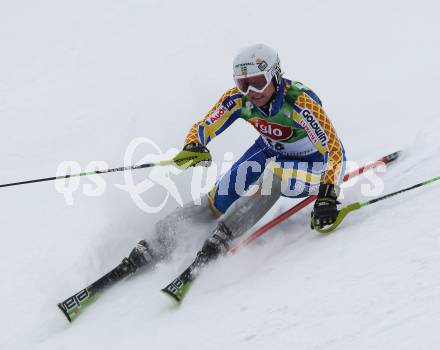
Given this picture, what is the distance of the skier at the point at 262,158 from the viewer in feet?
13.8

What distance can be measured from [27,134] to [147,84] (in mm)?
2310

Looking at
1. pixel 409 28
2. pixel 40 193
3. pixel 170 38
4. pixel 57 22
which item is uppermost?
pixel 57 22

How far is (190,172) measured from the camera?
20.1 feet

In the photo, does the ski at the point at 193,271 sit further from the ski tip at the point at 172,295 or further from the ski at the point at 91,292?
the ski at the point at 91,292

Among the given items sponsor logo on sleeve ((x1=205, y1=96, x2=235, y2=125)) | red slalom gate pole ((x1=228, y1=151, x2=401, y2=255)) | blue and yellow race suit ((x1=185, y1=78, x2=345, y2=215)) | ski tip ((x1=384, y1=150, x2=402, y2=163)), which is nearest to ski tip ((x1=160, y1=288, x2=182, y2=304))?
red slalom gate pole ((x1=228, y1=151, x2=401, y2=255))

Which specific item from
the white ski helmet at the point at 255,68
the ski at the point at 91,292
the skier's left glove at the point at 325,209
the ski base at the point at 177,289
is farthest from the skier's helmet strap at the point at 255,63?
the ski at the point at 91,292

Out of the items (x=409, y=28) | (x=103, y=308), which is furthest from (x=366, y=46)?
(x=103, y=308)

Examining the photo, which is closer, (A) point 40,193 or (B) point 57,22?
(A) point 40,193

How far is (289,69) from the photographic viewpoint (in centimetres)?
1033

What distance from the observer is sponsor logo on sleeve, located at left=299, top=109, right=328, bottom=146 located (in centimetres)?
434

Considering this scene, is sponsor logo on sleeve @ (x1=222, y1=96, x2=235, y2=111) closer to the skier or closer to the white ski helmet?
the skier

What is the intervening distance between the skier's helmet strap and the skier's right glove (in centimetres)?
75

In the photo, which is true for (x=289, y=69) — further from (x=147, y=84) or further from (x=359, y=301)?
(x=359, y=301)

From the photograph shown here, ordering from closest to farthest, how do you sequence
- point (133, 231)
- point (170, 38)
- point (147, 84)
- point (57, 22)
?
point (133, 231) < point (147, 84) < point (170, 38) < point (57, 22)
